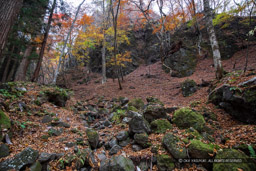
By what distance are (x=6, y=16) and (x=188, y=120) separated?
266 inches

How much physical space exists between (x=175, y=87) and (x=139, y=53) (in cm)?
1425

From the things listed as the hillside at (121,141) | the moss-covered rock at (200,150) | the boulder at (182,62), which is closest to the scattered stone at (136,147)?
the hillside at (121,141)

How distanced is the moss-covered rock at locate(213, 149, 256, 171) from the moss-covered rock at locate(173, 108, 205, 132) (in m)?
1.39

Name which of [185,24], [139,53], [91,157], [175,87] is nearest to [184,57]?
[175,87]

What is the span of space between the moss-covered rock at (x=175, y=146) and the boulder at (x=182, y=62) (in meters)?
11.8

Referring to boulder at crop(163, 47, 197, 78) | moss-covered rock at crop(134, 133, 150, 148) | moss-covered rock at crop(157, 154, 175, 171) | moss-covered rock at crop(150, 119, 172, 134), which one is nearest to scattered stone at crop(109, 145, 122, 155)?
moss-covered rock at crop(134, 133, 150, 148)

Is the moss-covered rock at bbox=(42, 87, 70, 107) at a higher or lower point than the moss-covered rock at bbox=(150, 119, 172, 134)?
higher

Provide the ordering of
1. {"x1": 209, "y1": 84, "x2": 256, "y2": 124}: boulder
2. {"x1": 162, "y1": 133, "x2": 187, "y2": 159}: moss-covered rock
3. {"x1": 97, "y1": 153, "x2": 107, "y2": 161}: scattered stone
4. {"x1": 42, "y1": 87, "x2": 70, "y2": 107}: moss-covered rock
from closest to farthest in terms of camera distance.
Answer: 1. {"x1": 162, "y1": 133, "x2": 187, "y2": 159}: moss-covered rock
2. {"x1": 97, "y1": 153, "x2": 107, "y2": 161}: scattered stone
3. {"x1": 209, "y1": 84, "x2": 256, "y2": 124}: boulder
4. {"x1": 42, "y1": 87, "x2": 70, "y2": 107}: moss-covered rock

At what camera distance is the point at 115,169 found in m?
2.73

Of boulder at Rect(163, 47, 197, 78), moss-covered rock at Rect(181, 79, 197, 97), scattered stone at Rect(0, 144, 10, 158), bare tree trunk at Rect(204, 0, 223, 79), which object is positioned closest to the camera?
scattered stone at Rect(0, 144, 10, 158)

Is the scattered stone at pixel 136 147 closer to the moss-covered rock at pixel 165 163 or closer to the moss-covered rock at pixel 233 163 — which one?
the moss-covered rock at pixel 165 163

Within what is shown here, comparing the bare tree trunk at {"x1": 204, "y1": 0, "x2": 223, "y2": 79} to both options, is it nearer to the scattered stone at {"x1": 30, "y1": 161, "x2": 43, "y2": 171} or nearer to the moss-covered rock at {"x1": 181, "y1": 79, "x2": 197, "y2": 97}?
the moss-covered rock at {"x1": 181, "y1": 79, "x2": 197, "y2": 97}

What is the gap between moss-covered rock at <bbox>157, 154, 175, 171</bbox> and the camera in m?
2.93

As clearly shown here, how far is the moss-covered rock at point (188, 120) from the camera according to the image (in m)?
4.20
